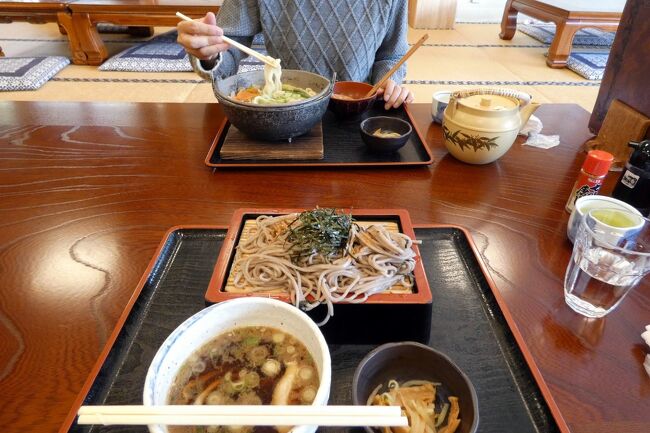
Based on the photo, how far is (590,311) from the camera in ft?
2.79

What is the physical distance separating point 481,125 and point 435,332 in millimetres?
772

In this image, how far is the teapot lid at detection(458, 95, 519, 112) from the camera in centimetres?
129

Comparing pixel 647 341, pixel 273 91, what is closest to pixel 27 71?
pixel 273 91

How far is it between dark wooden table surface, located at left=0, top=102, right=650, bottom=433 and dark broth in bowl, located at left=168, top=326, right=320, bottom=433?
0.78 ft

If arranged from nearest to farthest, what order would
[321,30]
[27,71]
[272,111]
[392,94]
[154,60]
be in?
[272,111] → [392,94] → [321,30] → [27,71] → [154,60]

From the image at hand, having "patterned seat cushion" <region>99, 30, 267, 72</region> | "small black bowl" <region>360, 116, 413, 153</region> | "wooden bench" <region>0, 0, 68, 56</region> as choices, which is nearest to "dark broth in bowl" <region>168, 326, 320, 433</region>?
"small black bowl" <region>360, 116, 413, 153</region>

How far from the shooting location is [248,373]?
2.12 ft

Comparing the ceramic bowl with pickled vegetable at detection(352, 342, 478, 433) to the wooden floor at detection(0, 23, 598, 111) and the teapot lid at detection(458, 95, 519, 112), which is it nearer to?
the teapot lid at detection(458, 95, 519, 112)

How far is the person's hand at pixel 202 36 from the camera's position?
1501 millimetres

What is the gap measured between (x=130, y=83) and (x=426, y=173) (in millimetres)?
3783

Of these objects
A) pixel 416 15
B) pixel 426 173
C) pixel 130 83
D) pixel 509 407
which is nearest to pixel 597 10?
pixel 416 15

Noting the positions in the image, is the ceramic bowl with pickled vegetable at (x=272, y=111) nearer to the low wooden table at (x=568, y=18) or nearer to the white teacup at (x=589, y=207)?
the white teacup at (x=589, y=207)

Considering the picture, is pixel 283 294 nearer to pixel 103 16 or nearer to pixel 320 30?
pixel 320 30

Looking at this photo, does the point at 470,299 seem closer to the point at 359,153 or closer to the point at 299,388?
the point at 299,388
